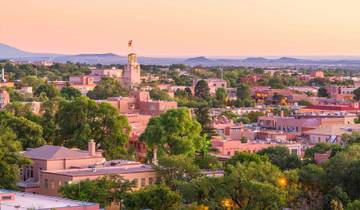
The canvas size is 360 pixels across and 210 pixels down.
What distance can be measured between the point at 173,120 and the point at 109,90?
59.7 m

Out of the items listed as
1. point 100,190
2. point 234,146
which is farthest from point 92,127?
point 100,190

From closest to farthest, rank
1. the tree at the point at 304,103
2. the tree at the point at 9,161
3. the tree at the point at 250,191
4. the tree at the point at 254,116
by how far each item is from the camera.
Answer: the tree at the point at 250,191 < the tree at the point at 9,161 < the tree at the point at 254,116 < the tree at the point at 304,103

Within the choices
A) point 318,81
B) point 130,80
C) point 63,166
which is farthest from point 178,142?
point 318,81

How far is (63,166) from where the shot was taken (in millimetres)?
52188

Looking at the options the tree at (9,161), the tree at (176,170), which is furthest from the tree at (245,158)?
Answer: the tree at (9,161)

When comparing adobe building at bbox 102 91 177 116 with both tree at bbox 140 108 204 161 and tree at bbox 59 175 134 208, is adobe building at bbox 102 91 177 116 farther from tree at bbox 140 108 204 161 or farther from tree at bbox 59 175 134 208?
tree at bbox 59 175 134 208

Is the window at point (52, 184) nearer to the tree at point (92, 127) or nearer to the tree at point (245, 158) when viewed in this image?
the tree at point (245, 158)

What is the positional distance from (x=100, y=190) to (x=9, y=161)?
780 cm

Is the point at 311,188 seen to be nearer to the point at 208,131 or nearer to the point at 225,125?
the point at 208,131

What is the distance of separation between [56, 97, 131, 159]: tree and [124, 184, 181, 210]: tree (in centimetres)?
1790

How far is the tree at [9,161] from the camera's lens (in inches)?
1960

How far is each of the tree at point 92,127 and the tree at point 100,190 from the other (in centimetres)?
1512

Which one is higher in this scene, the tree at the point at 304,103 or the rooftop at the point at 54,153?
the rooftop at the point at 54,153

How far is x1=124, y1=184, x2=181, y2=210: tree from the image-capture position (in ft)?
141
